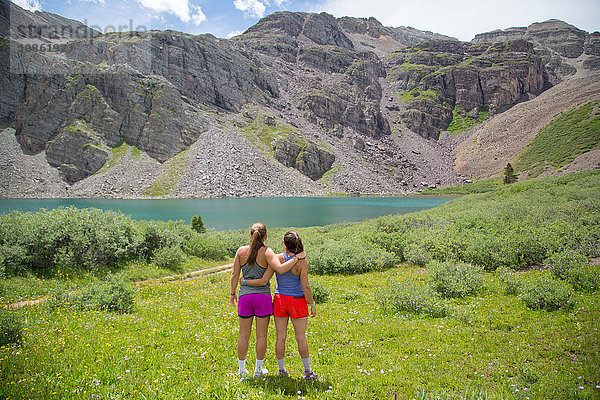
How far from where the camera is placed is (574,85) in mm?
197500

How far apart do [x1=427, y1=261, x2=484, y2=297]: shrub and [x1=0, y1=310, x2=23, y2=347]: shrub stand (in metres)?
12.6

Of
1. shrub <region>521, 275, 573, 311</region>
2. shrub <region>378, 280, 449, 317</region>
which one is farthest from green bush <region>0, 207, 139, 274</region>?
shrub <region>521, 275, 573, 311</region>

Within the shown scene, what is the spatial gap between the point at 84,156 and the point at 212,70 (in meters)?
95.5

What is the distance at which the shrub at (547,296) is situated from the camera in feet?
27.1

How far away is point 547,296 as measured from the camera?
27.8 ft

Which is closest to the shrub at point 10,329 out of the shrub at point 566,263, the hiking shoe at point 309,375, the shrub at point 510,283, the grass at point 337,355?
the grass at point 337,355

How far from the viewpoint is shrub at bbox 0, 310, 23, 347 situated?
20.9ft

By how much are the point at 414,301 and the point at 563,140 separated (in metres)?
185

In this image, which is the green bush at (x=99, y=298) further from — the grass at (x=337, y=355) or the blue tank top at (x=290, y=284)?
the blue tank top at (x=290, y=284)

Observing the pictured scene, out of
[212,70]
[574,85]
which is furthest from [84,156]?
[574,85]

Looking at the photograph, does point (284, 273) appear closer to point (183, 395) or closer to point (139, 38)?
point (183, 395)

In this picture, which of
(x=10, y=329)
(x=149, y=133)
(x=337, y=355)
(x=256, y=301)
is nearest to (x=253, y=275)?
(x=256, y=301)

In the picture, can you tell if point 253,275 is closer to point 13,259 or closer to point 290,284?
point 290,284

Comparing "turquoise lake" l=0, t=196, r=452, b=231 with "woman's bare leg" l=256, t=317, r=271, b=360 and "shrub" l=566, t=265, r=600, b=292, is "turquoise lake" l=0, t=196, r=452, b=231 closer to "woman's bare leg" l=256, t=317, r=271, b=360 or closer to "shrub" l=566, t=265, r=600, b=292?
"woman's bare leg" l=256, t=317, r=271, b=360
